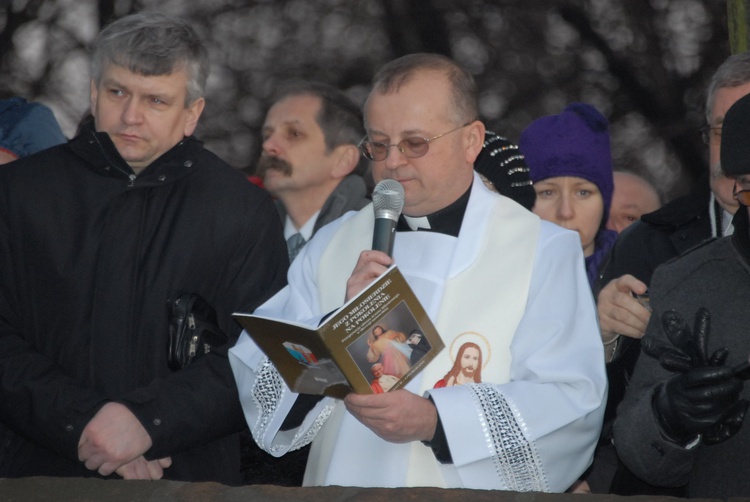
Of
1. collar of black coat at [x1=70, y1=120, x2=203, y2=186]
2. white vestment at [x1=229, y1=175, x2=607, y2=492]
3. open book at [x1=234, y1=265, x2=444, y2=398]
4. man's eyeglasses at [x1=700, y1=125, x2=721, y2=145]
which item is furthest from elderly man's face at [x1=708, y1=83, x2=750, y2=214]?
collar of black coat at [x1=70, y1=120, x2=203, y2=186]

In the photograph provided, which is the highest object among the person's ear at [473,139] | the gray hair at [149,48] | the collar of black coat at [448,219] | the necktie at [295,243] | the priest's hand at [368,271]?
the gray hair at [149,48]

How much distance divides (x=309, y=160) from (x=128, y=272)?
1.89m

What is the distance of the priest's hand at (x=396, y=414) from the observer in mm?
4016

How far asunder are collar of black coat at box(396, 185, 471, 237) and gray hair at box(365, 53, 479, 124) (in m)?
0.27

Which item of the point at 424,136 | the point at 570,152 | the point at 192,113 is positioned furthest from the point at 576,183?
the point at 192,113

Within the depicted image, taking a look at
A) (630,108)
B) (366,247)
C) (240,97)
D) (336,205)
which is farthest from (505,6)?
(366,247)

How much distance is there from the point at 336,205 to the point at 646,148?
3795 mm

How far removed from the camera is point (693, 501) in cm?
328

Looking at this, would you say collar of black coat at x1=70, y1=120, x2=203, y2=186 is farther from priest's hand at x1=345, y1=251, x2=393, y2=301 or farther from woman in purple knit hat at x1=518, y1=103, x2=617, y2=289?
woman in purple knit hat at x1=518, y1=103, x2=617, y2=289

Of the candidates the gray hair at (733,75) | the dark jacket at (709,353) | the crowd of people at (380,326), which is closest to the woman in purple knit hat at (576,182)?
the crowd of people at (380,326)

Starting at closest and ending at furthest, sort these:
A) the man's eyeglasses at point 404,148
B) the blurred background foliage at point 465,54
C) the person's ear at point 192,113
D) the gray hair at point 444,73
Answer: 1. the man's eyeglasses at point 404,148
2. the gray hair at point 444,73
3. the person's ear at point 192,113
4. the blurred background foliage at point 465,54

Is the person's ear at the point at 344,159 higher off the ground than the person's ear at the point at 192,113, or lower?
lower

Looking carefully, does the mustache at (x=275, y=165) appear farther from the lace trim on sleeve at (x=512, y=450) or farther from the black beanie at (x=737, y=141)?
the black beanie at (x=737, y=141)

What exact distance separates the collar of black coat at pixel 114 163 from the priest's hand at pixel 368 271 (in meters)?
1.06
